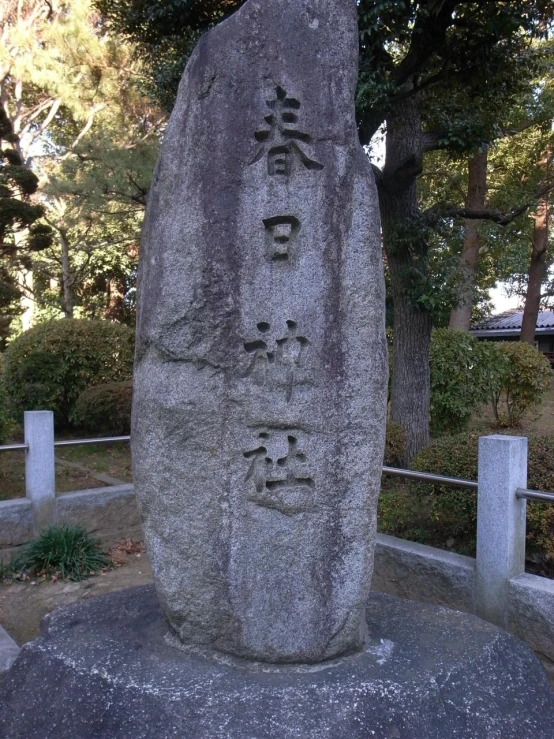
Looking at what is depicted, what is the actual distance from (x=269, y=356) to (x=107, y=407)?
7.55 meters

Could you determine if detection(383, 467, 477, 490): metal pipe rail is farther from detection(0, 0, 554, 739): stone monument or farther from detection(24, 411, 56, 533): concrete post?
detection(24, 411, 56, 533): concrete post

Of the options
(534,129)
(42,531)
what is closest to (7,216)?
(42,531)

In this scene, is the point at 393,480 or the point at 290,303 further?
the point at 393,480

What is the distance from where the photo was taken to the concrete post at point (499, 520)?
13.8ft

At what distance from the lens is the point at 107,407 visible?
9.98m

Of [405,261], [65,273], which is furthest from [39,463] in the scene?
[65,273]

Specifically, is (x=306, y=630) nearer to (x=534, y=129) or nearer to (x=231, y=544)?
(x=231, y=544)

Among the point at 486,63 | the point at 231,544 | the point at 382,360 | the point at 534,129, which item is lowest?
the point at 231,544

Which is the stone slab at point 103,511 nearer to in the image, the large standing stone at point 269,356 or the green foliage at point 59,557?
the green foliage at point 59,557

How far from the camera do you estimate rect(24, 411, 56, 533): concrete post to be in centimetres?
609

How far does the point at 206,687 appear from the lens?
2.64 meters

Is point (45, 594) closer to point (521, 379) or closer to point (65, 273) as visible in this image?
point (521, 379)

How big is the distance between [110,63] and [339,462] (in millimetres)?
14671

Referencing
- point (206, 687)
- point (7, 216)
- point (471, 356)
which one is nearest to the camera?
point (206, 687)
